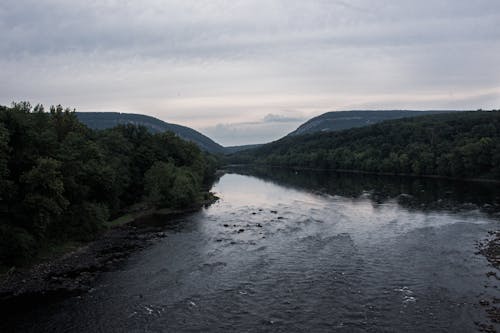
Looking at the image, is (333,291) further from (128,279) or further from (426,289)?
(128,279)

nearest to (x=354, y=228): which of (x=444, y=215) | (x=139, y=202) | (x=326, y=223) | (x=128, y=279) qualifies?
(x=326, y=223)

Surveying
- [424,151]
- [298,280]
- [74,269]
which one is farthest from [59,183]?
[424,151]

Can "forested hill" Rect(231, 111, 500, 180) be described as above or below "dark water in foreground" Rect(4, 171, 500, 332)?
above

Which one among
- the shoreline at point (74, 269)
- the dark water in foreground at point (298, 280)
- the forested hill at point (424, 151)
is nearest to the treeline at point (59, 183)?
the shoreline at point (74, 269)

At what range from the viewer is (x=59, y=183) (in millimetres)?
37000

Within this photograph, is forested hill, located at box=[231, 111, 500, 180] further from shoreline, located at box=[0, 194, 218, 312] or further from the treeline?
shoreline, located at box=[0, 194, 218, 312]

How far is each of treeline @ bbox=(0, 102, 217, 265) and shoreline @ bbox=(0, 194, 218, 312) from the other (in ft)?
6.62

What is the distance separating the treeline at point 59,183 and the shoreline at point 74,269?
6.62 feet

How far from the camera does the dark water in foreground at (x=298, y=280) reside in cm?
2545

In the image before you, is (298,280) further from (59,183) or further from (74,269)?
(59,183)

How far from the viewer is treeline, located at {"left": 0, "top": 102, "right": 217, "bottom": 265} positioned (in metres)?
35.1

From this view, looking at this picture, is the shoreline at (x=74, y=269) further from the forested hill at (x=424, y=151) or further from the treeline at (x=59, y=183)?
the forested hill at (x=424, y=151)

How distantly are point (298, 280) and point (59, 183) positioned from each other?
23261 millimetres

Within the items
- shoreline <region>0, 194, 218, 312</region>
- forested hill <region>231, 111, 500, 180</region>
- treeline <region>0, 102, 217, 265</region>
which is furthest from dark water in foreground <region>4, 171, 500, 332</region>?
forested hill <region>231, 111, 500, 180</region>
